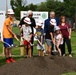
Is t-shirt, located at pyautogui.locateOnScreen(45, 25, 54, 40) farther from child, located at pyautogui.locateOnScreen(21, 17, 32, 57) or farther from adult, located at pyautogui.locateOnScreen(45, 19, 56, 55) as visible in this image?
child, located at pyautogui.locateOnScreen(21, 17, 32, 57)

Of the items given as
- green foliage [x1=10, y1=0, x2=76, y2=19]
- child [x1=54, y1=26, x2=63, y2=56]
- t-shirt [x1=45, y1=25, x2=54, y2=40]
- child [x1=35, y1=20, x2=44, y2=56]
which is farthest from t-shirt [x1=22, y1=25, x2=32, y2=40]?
green foliage [x1=10, y1=0, x2=76, y2=19]

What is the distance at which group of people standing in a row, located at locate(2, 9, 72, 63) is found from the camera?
41.2 ft

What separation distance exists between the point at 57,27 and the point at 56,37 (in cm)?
49

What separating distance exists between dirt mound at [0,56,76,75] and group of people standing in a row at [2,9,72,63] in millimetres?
2089

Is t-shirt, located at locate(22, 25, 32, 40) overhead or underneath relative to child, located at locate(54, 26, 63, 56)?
overhead

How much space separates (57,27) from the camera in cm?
1430

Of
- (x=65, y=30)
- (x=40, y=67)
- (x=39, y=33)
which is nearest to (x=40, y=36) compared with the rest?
(x=39, y=33)

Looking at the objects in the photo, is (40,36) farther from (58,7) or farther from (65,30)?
→ (58,7)

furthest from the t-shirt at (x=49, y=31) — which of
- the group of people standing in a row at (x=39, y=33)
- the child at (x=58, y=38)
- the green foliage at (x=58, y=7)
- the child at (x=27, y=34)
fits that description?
the green foliage at (x=58, y=7)

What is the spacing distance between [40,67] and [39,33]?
12.3 feet

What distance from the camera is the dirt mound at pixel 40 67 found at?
9766 mm

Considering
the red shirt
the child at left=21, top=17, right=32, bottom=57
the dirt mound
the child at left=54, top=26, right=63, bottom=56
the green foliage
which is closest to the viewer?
the dirt mound

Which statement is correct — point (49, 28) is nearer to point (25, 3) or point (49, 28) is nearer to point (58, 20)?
point (58, 20)

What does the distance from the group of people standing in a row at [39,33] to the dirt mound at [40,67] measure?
2.09 metres
